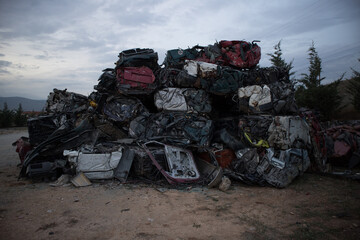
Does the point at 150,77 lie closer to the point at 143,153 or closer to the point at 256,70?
the point at 143,153

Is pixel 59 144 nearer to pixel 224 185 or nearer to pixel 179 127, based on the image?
pixel 179 127

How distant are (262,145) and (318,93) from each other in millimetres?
10042

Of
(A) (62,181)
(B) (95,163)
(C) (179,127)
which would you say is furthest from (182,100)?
(A) (62,181)

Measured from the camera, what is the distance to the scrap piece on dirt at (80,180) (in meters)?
4.83

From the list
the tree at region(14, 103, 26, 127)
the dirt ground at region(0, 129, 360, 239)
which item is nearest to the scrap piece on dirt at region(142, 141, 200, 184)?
the dirt ground at region(0, 129, 360, 239)

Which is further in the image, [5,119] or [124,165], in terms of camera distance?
[5,119]

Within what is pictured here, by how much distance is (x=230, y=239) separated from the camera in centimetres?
286

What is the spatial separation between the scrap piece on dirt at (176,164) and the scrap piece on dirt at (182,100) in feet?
4.83

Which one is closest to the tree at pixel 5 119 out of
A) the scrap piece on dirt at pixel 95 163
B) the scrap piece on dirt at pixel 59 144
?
the scrap piece on dirt at pixel 59 144

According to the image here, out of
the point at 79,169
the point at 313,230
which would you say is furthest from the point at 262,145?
the point at 79,169

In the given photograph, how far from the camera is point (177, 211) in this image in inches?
147

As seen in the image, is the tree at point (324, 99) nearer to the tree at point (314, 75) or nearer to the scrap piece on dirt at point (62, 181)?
the tree at point (314, 75)

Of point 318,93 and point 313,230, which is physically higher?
point 318,93

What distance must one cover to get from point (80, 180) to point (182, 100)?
12.1ft
